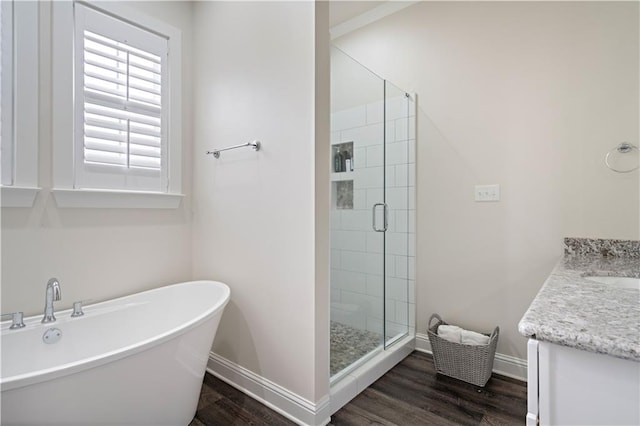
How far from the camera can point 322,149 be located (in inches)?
62.9

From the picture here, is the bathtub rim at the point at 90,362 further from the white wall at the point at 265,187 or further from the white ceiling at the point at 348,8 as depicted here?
the white ceiling at the point at 348,8

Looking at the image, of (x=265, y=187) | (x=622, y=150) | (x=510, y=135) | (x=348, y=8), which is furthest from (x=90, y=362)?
(x=348, y=8)

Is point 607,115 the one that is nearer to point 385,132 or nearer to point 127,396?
point 385,132

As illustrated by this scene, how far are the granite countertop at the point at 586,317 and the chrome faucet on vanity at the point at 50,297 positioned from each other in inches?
75.0

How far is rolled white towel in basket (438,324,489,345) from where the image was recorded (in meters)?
2.05

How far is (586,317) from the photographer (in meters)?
0.74

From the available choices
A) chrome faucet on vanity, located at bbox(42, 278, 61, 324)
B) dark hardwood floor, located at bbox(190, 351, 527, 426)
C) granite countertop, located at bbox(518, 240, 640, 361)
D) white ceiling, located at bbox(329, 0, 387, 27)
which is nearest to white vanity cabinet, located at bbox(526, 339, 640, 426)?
granite countertop, located at bbox(518, 240, 640, 361)

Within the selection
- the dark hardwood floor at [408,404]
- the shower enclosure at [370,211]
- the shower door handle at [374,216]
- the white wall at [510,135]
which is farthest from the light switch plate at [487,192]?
the dark hardwood floor at [408,404]

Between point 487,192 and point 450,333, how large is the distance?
3.32 ft

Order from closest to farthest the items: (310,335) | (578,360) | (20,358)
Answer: (578,360) → (20,358) → (310,335)

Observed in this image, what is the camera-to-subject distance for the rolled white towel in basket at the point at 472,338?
2.04 meters

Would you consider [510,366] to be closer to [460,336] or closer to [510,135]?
[460,336]

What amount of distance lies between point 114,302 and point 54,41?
1472 mm

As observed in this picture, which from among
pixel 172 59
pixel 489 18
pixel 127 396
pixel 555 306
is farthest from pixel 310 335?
pixel 489 18
